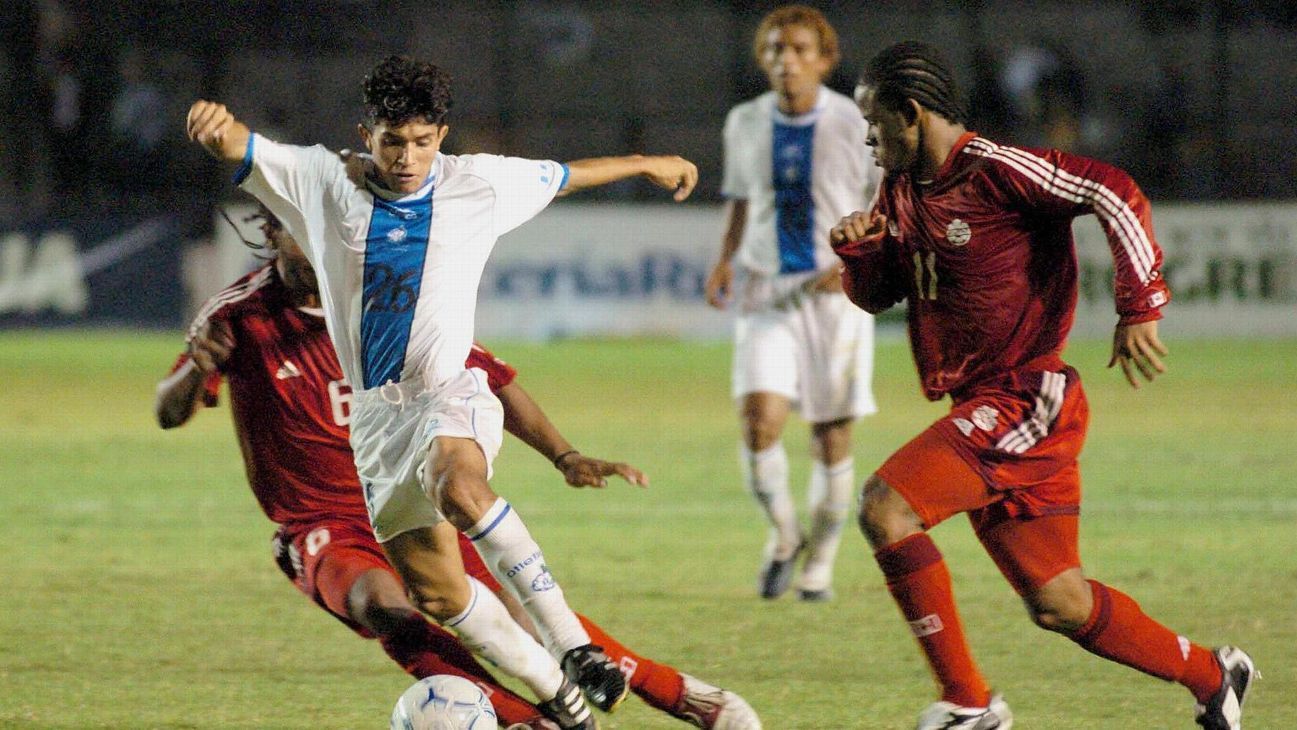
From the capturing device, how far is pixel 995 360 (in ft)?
16.2

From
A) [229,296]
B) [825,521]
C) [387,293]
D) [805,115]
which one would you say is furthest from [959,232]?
[805,115]

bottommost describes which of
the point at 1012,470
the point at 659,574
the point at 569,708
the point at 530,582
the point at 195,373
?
the point at 659,574

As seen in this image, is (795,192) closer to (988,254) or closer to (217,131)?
(988,254)

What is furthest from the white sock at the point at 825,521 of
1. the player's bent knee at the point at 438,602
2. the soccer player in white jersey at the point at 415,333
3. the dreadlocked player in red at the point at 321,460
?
the player's bent knee at the point at 438,602

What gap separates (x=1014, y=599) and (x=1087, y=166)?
279cm

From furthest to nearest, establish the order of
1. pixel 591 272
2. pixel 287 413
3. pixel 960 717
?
pixel 591 272
pixel 287 413
pixel 960 717

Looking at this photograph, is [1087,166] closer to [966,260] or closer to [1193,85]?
[966,260]

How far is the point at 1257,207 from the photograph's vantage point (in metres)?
18.2

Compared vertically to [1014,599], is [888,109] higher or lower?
higher

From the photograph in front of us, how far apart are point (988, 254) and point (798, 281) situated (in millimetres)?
2916

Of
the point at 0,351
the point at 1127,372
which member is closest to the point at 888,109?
the point at 1127,372

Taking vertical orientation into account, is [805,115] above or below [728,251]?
above

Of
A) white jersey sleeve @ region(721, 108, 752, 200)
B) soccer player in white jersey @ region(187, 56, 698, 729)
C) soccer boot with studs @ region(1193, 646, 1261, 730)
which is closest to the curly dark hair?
soccer player in white jersey @ region(187, 56, 698, 729)

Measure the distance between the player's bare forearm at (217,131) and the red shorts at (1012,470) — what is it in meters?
1.86
